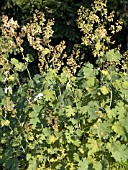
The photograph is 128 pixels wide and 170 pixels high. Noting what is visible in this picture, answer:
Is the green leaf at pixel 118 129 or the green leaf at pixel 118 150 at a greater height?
the green leaf at pixel 118 129

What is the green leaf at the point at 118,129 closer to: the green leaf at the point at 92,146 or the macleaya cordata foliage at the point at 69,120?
the macleaya cordata foliage at the point at 69,120

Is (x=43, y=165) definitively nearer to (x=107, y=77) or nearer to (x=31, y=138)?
(x=31, y=138)

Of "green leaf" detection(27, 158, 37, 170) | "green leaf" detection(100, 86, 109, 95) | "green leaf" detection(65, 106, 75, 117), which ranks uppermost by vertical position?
"green leaf" detection(100, 86, 109, 95)

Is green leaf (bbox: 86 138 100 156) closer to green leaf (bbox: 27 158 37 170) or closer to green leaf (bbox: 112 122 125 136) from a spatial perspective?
green leaf (bbox: 112 122 125 136)

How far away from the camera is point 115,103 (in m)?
3.59

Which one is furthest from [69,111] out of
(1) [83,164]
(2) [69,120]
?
(1) [83,164]

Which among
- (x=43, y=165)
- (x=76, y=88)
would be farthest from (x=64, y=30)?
(x=43, y=165)

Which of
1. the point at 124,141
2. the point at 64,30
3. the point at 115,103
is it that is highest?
the point at 64,30

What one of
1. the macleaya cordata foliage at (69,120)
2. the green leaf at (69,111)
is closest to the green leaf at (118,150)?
the macleaya cordata foliage at (69,120)

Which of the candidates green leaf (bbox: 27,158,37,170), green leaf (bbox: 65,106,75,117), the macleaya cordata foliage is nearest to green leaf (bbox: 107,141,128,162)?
the macleaya cordata foliage

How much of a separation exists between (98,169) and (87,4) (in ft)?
11.4

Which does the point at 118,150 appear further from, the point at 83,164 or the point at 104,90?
the point at 104,90

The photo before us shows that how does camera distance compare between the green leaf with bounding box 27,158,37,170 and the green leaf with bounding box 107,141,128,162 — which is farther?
the green leaf with bounding box 27,158,37,170

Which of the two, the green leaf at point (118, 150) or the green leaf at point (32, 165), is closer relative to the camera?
the green leaf at point (118, 150)
